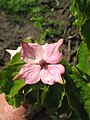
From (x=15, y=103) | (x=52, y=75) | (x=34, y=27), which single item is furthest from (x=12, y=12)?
(x=52, y=75)

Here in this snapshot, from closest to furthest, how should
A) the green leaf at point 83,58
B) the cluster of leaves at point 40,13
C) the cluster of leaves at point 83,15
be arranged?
the cluster of leaves at point 83,15
the green leaf at point 83,58
the cluster of leaves at point 40,13

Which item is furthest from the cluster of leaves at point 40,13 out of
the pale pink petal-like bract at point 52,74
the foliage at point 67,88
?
the pale pink petal-like bract at point 52,74

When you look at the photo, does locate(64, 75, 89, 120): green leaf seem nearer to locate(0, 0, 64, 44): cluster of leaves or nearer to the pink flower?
the pink flower

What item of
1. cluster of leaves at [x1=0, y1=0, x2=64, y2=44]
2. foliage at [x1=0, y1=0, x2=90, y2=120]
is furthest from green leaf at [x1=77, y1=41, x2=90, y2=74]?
cluster of leaves at [x1=0, y1=0, x2=64, y2=44]

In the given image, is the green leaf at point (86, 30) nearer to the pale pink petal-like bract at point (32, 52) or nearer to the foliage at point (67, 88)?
the foliage at point (67, 88)

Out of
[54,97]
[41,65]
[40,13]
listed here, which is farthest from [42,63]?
[40,13]

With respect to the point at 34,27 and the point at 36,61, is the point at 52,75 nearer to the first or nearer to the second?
the point at 36,61

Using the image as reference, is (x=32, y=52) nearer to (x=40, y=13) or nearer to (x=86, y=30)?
(x=86, y=30)
